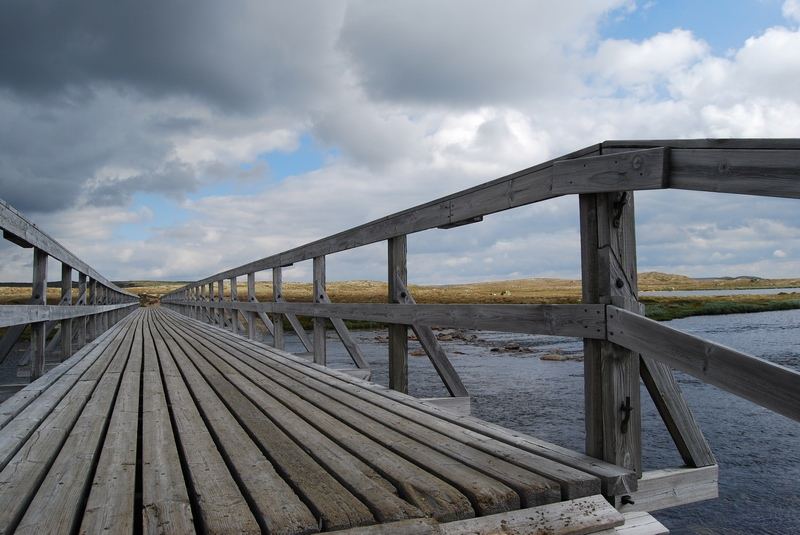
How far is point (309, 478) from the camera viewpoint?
2008 mm

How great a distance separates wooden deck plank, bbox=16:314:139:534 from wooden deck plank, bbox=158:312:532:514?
3.71ft

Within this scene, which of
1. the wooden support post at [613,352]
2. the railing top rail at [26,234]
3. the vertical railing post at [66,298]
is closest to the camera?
the wooden support post at [613,352]

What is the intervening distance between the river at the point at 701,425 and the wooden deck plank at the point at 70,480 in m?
3.91

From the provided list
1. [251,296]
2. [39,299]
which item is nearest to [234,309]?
[251,296]

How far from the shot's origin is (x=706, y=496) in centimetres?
239

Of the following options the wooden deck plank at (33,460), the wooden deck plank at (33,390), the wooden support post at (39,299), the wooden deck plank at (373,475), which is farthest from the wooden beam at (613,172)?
the wooden support post at (39,299)

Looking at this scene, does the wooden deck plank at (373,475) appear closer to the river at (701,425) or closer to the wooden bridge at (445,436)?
the wooden bridge at (445,436)

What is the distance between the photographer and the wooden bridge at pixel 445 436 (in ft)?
5.46

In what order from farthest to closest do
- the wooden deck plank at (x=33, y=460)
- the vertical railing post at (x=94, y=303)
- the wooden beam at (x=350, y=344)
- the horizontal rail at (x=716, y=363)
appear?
Answer: the vertical railing post at (x=94, y=303) → the wooden beam at (x=350, y=344) → the wooden deck plank at (x=33, y=460) → the horizontal rail at (x=716, y=363)

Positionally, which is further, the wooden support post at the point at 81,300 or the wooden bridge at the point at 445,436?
the wooden support post at the point at 81,300

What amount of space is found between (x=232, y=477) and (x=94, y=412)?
5.43ft

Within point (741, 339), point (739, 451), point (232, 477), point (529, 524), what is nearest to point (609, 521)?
point (529, 524)

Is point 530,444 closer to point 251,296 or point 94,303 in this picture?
point 251,296

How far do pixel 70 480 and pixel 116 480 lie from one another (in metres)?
0.16
